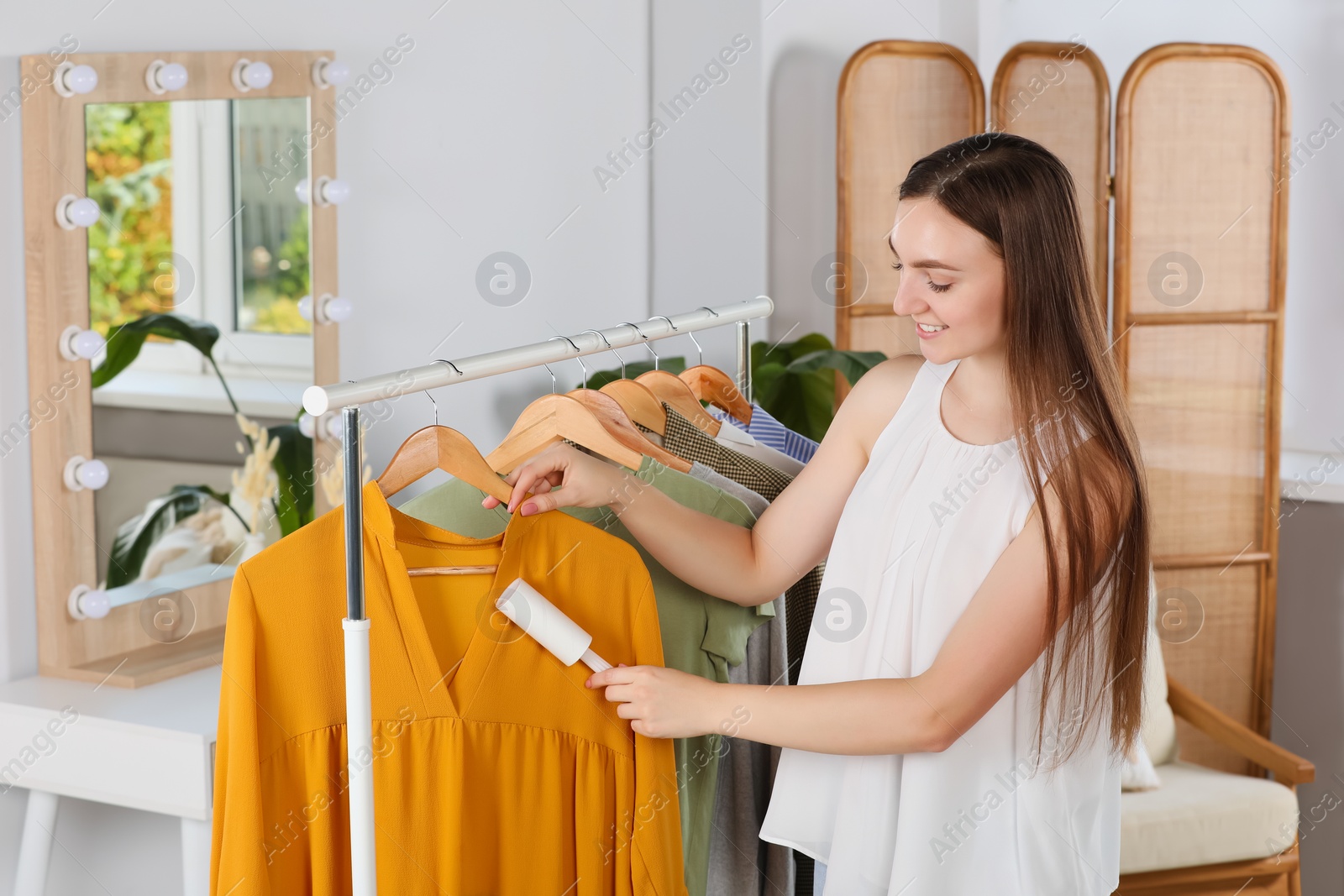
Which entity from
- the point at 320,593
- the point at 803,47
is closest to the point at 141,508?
the point at 320,593

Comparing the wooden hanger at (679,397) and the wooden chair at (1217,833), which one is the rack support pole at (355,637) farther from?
the wooden chair at (1217,833)

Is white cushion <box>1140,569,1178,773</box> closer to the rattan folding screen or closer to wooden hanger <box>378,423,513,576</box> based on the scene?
the rattan folding screen

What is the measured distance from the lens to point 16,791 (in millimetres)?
1737

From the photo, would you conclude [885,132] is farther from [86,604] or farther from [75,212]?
[86,604]

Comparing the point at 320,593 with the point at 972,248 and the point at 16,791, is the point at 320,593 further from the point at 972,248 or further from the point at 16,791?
the point at 16,791

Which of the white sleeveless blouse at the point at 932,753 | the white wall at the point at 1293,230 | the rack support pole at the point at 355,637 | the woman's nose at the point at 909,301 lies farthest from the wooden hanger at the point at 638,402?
the white wall at the point at 1293,230

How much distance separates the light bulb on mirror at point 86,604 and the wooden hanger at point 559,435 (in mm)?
893

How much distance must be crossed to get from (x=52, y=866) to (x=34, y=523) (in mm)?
529

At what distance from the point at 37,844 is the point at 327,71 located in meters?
1.29

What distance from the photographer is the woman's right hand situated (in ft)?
3.66

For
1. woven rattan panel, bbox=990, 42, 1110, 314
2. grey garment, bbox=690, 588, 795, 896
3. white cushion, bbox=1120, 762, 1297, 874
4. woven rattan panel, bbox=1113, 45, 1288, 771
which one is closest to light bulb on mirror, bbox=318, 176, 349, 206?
grey garment, bbox=690, 588, 795, 896

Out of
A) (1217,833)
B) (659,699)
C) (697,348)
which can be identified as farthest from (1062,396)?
(1217,833)

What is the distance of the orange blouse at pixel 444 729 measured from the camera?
3.33 feet

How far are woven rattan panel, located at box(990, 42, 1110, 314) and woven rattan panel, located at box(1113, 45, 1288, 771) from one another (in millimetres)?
53
